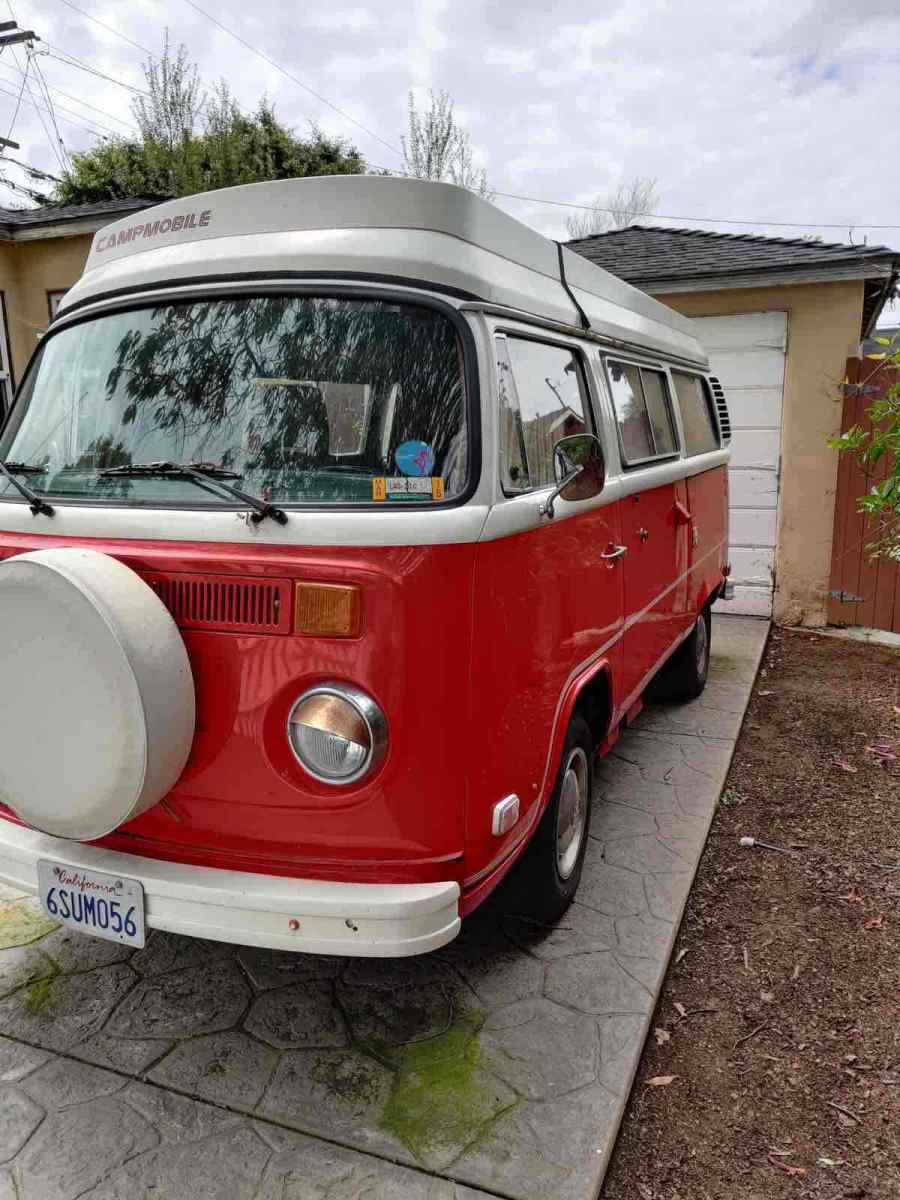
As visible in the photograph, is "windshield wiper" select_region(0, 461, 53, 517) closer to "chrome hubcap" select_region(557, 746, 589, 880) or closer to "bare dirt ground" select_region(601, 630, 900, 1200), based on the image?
"chrome hubcap" select_region(557, 746, 589, 880)

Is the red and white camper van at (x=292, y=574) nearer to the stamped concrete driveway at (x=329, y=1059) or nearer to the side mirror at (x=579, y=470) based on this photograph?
the side mirror at (x=579, y=470)

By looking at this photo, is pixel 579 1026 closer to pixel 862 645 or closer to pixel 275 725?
pixel 275 725

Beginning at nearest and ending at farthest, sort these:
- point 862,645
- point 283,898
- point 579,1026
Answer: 1. point 283,898
2. point 579,1026
3. point 862,645

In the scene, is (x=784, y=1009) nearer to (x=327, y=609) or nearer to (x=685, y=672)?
(x=327, y=609)

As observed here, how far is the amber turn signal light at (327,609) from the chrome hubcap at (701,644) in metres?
4.28

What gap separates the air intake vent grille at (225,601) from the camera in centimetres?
230

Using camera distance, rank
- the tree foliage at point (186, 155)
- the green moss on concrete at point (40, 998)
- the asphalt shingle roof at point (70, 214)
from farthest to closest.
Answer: the tree foliage at point (186, 155) → the asphalt shingle roof at point (70, 214) → the green moss on concrete at point (40, 998)

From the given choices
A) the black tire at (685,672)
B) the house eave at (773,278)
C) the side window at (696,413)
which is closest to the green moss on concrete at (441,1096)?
the black tire at (685,672)

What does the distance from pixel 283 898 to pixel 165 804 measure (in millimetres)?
473

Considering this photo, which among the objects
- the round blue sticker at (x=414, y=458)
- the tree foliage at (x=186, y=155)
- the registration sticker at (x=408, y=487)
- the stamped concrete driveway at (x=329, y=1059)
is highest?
the tree foliage at (x=186, y=155)

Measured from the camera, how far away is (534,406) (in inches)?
117

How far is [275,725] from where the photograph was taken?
2.33 meters

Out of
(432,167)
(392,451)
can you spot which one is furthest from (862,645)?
(432,167)

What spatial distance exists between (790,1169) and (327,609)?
6.44 feet
